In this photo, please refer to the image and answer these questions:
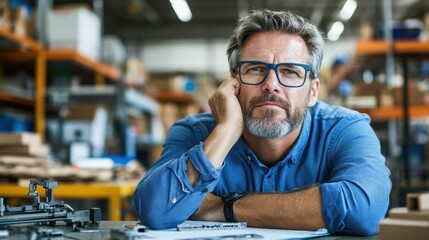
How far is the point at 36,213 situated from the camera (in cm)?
146

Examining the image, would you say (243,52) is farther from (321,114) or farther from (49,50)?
(49,50)

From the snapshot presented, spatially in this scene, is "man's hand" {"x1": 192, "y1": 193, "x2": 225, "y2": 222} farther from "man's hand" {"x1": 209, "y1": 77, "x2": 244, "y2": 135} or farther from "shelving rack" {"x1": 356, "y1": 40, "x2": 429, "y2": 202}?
"shelving rack" {"x1": 356, "y1": 40, "x2": 429, "y2": 202}

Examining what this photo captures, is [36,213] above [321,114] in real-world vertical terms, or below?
below

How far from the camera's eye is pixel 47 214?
144 cm

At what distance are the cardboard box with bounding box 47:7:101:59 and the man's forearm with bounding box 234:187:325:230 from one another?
4202mm

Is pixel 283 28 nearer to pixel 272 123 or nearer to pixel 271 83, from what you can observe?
pixel 271 83

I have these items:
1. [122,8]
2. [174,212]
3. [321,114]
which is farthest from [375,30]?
[122,8]

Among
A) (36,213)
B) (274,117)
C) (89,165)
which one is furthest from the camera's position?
(89,165)

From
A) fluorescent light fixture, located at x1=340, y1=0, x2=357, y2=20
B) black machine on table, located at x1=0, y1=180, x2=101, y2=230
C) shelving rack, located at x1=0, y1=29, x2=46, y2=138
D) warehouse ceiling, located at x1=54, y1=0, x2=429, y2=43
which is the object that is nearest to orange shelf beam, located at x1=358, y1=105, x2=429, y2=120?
shelving rack, located at x1=0, y1=29, x2=46, y2=138

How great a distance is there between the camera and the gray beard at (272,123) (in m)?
1.91

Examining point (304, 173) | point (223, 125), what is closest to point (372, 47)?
point (304, 173)

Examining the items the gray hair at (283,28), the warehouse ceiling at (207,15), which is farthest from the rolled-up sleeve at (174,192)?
the warehouse ceiling at (207,15)

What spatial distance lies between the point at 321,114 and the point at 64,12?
13.9 ft

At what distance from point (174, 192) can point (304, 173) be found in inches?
21.3
